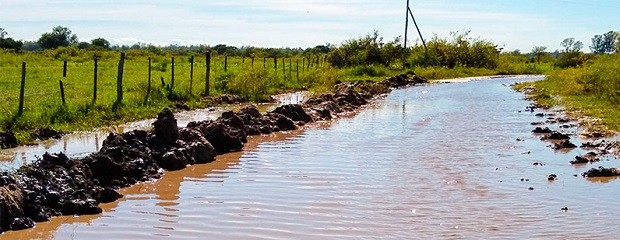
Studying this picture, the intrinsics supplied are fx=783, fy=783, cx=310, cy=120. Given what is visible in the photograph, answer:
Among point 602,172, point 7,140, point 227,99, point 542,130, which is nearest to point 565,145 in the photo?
point 542,130

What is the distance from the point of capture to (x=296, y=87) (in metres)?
33.3

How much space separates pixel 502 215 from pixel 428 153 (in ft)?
17.4

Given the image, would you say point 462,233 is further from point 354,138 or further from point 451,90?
point 451,90

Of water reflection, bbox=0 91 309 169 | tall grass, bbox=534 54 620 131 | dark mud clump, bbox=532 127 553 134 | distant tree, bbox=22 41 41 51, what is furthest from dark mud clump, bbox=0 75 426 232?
distant tree, bbox=22 41 41 51

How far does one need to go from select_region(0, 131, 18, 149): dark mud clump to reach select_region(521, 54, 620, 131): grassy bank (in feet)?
40.5

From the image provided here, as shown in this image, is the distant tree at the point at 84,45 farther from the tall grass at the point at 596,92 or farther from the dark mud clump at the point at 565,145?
the dark mud clump at the point at 565,145

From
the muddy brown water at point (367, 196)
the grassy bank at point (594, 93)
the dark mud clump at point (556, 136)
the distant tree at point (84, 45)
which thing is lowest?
the muddy brown water at point (367, 196)

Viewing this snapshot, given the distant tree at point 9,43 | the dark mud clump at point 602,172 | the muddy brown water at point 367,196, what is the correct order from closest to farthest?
the muddy brown water at point 367,196
the dark mud clump at point 602,172
the distant tree at point 9,43

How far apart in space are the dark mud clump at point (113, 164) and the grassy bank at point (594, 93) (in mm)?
7788

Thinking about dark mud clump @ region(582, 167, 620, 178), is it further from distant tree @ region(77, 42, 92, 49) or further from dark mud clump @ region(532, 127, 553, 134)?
distant tree @ region(77, 42, 92, 49)

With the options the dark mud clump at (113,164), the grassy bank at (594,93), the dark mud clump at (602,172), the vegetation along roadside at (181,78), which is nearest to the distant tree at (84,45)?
the vegetation along roadside at (181,78)

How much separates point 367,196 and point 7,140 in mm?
7548

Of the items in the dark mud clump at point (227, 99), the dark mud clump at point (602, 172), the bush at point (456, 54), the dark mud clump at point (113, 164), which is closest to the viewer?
the dark mud clump at point (113, 164)

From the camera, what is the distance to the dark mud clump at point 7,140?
571 inches
